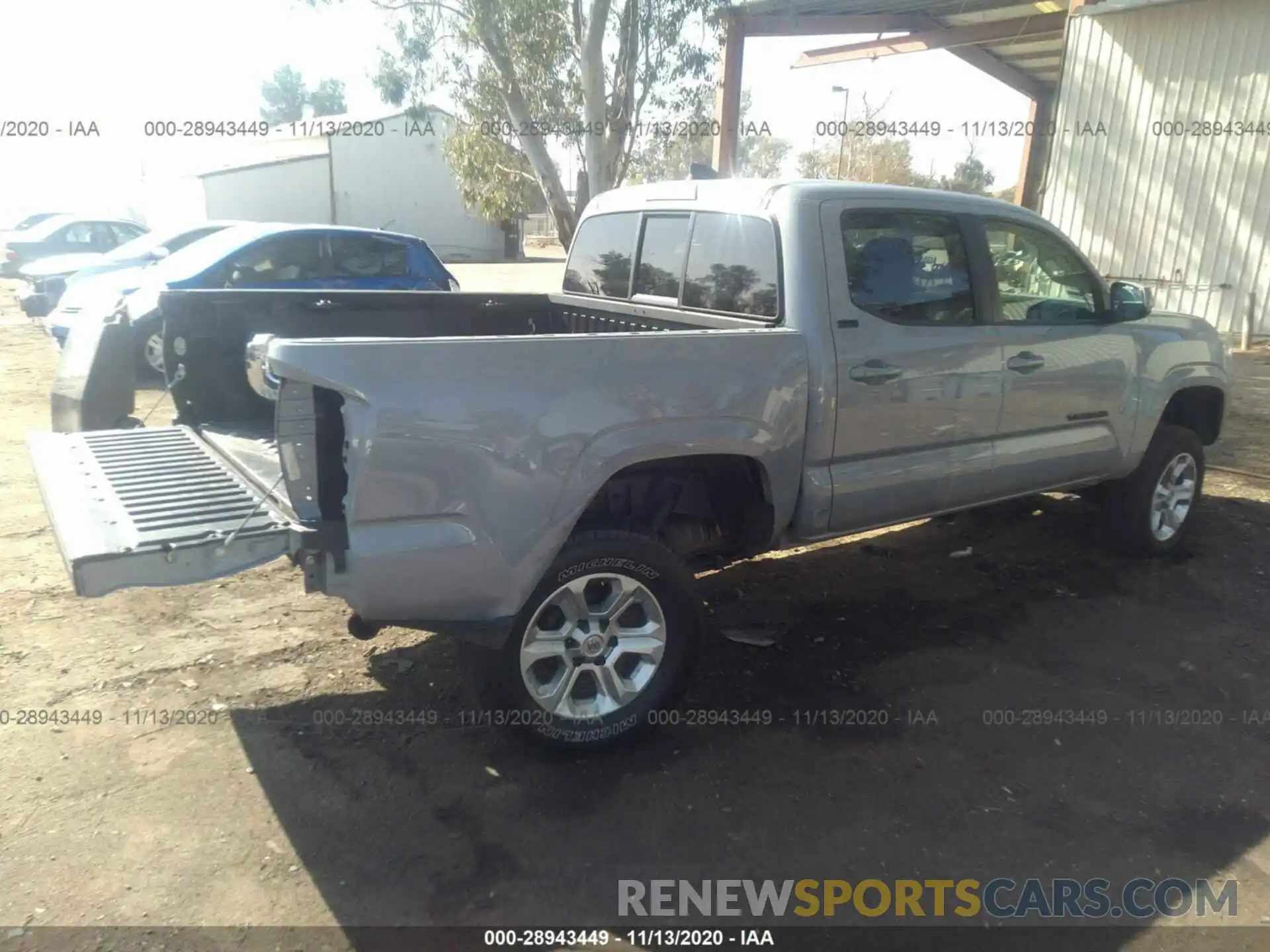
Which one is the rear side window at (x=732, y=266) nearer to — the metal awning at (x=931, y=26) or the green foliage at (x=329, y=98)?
the metal awning at (x=931, y=26)

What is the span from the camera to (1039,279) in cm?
486

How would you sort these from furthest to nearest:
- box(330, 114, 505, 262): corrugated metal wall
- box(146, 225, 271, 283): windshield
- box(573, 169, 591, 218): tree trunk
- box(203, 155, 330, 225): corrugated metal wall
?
box(330, 114, 505, 262): corrugated metal wall < box(203, 155, 330, 225): corrugated metal wall < box(573, 169, 591, 218): tree trunk < box(146, 225, 271, 283): windshield

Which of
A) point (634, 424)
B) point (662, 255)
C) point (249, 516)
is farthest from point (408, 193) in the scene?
point (249, 516)

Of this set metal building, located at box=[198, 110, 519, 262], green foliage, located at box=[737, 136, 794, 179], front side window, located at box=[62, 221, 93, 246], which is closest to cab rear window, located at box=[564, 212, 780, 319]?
front side window, located at box=[62, 221, 93, 246]

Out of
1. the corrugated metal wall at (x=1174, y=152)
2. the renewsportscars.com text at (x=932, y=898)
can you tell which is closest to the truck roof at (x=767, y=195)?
the renewsportscars.com text at (x=932, y=898)

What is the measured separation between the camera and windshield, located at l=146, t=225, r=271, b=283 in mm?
9516

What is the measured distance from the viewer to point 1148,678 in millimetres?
4203

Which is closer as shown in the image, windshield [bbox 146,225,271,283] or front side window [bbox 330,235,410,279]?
windshield [bbox 146,225,271,283]

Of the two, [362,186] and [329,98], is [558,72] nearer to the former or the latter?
[362,186]

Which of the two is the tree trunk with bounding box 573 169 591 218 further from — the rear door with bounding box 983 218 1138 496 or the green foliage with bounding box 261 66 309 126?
the green foliage with bounding box 261 66 309 126

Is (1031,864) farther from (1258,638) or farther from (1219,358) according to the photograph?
(1219,358)

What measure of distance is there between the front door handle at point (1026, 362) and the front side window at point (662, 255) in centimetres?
159

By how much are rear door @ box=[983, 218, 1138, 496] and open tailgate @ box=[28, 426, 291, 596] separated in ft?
10.9

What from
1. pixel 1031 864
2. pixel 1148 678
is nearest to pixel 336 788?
pixel 1031 864
